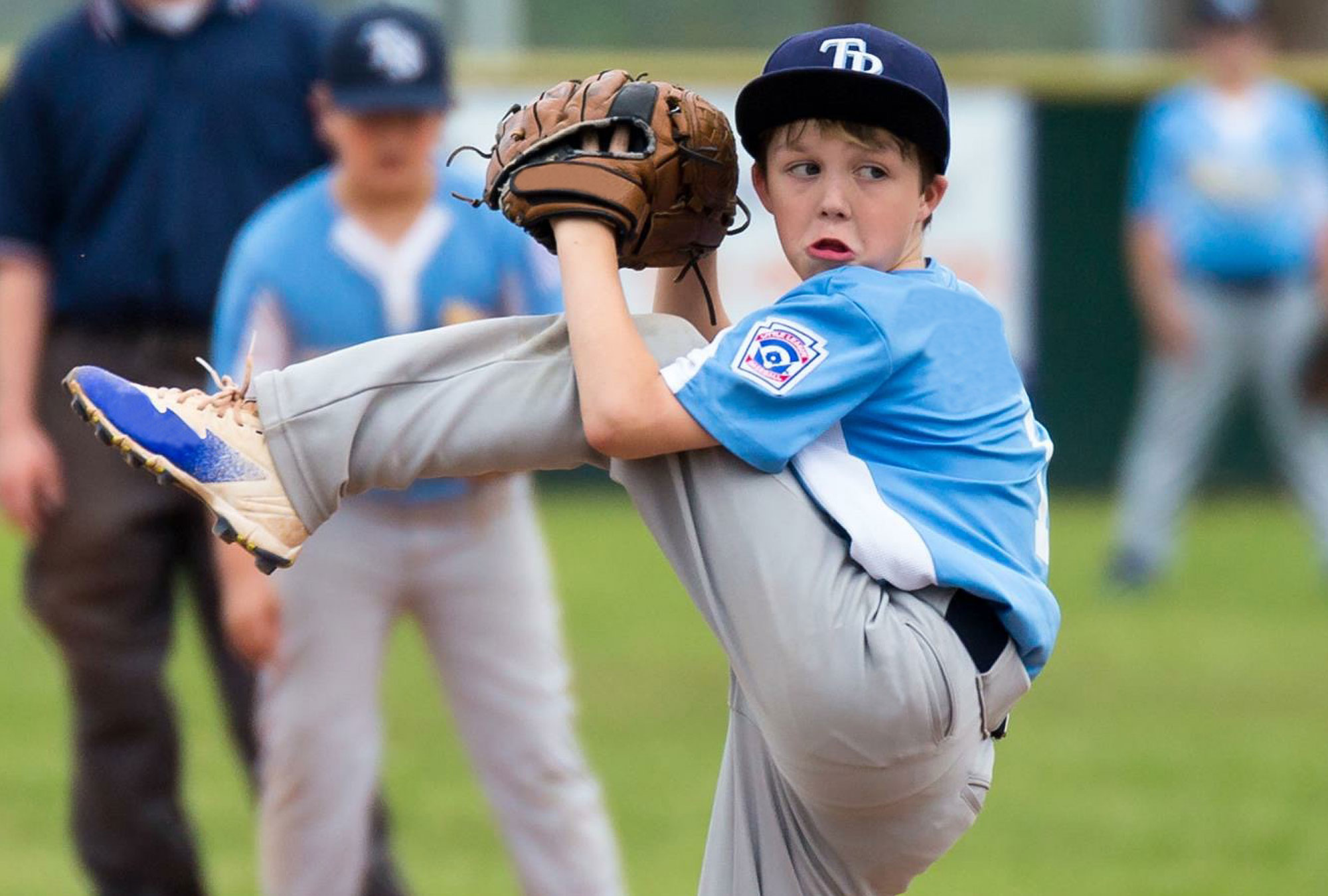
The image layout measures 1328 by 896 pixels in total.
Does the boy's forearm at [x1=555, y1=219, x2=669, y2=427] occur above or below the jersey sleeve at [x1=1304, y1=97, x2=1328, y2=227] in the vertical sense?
below

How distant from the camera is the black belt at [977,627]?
301cm

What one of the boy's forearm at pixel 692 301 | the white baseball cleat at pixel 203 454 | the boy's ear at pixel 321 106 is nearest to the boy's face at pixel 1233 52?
the boy's ear at pixel 321 106

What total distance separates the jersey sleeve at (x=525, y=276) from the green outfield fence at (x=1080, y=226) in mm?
7547

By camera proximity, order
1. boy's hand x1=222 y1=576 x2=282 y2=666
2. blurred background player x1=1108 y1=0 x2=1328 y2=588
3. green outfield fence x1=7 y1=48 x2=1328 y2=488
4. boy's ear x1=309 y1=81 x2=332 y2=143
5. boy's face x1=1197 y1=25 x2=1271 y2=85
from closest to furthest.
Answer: boy's hand x1=222 y1=576 x2=282 y2=666 < boy's ear x1=309 y1=81 x2=332 y2=143 < blurred background player x1=1108 y1=0 x2=1328 y2=588 < boy's face x1=1197 y1=25 x2=1271 y2=85 < green outfield fence x1=7 y1=48 x2=1328 y2=488

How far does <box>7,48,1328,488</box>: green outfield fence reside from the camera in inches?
480

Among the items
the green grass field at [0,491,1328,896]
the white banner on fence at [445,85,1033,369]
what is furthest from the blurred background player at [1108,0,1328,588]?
the white banner on fence at [445,85,1033,369]

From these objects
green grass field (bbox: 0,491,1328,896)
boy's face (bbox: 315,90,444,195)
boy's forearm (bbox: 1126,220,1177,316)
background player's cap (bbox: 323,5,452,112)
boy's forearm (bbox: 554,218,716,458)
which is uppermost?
boy's forearm (bbox: 1126,220,1177,316)

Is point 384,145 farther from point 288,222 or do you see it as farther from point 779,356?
point 779,356

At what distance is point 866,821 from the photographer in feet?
10.2

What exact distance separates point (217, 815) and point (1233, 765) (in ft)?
10.6

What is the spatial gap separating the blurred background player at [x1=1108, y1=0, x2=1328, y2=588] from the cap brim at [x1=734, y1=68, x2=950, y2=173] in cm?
710

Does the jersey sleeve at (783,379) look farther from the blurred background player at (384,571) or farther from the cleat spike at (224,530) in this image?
the blurred background player at (384,571)

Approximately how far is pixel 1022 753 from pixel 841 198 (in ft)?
13.8

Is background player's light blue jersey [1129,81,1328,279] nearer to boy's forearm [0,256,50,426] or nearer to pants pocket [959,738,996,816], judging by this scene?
boy's forearm [0,256,50,426]
